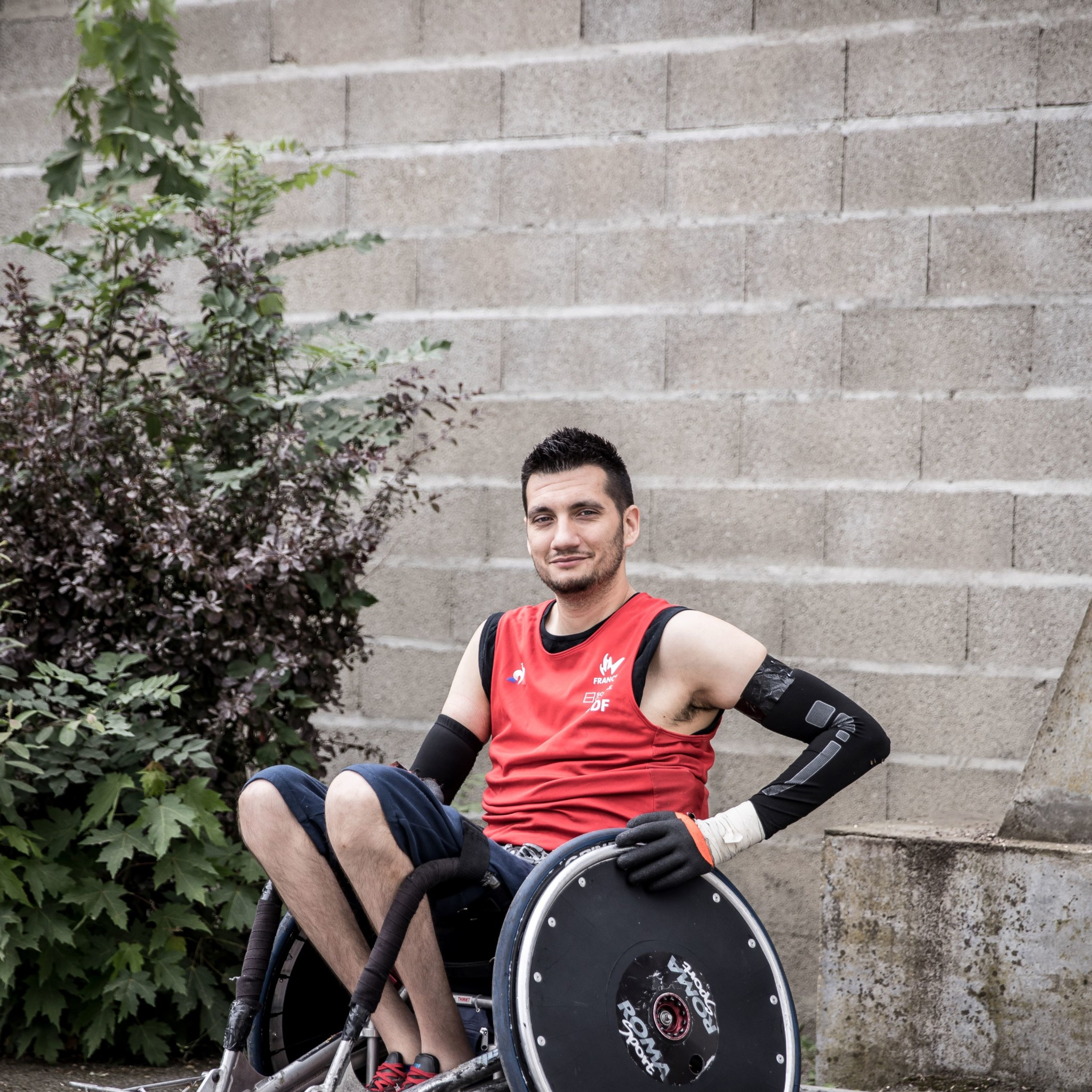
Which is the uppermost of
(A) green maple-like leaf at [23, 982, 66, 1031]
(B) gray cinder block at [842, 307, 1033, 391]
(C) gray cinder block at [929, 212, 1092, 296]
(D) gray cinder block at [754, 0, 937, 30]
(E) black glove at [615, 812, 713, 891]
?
(D) gray cinder block at [754, 0, 937, 30]

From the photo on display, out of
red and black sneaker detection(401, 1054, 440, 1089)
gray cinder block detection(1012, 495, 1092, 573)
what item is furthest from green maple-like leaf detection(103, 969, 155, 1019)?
gray cinder block detection(1012, 495, 1092, 573)

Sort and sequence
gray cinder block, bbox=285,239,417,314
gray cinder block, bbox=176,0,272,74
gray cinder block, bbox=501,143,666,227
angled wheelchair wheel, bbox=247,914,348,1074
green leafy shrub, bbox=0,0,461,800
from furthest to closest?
gray cinder block, bbox=176,0,272,74 < gray cinder block, bbox=285,239,417,314 < gray cinder block, bbox=501,143,666,227 < green leafy shrub, bbox=0,0,461,800 < angled wheelchair wheel, bbox=247,914,348,1074

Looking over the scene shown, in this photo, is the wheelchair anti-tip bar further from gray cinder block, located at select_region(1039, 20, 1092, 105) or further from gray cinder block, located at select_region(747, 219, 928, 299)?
gray cinder block, located at select_region(1039, 20, 1092, 105)

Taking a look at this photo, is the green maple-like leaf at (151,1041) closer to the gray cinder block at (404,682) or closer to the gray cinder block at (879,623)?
the gray cinder block at (404,682)

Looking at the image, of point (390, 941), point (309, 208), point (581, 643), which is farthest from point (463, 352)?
point (390, 941)

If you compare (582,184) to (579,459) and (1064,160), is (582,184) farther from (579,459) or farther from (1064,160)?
(579,459)

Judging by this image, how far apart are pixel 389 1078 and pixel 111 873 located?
4.20ft

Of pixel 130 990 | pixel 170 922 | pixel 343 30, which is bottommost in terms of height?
pixel 130 990

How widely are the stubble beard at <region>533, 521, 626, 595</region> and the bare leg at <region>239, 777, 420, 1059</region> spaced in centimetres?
70

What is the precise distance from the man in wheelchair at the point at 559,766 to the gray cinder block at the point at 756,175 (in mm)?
1755

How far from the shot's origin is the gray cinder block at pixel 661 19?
13.6 feet

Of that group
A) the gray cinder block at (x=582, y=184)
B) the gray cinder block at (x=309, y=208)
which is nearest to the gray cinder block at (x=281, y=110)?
the gray cinder block at (x=309, y=208)

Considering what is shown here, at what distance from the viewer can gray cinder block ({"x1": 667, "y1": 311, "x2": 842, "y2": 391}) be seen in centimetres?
404

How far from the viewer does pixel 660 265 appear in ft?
13.9
